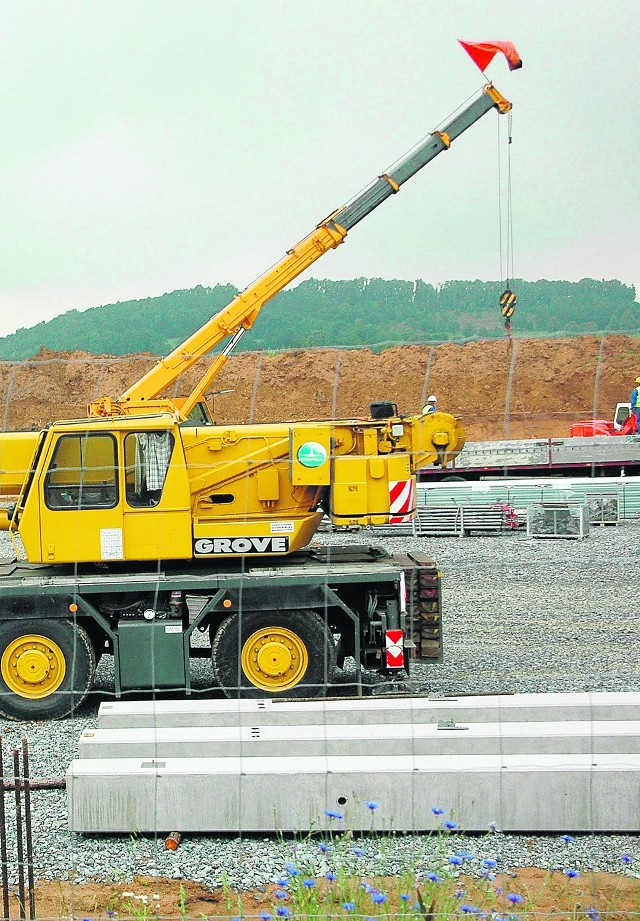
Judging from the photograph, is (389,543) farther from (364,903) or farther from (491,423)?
(364,903)

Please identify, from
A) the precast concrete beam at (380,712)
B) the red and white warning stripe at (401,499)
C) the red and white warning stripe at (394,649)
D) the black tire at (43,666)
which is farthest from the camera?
the red and white warning stripe at (401,499)

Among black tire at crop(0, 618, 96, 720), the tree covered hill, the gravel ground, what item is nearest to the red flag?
the tree covered hill

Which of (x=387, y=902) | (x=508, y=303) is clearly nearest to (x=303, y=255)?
(x=508, y=303)

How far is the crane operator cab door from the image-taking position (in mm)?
9500

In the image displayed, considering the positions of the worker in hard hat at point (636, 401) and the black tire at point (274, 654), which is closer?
the black tire at point (274, 654)

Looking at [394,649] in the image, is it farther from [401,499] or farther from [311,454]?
[311,454]

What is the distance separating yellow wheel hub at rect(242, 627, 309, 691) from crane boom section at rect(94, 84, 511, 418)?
6.89m

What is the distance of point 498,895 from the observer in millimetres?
5648

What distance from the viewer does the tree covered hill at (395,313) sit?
14742 millimetres

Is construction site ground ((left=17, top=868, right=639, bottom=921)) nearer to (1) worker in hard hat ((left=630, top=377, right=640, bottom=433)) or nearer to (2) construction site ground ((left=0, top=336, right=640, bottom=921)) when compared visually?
(2) construction site ground ((left=0, top=336, right=640, bottom=921))

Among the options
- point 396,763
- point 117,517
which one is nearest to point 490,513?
point 117,517

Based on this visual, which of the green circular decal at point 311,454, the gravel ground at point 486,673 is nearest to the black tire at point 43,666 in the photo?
the gravel ground at point 486,673

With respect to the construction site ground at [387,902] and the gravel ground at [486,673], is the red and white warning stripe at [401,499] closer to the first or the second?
the gravel ground at [486,673]

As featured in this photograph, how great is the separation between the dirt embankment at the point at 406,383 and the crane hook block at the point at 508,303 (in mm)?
1666
